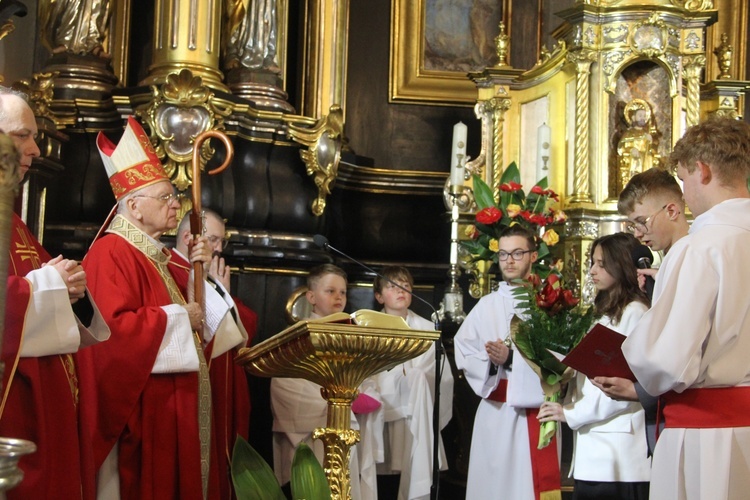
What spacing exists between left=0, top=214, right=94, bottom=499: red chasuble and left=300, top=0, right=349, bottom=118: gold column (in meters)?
3.89

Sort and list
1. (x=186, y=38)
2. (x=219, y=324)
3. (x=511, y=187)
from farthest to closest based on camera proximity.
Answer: (x=511, y=187) → (x=186, y=38) → (x=219, y=324)

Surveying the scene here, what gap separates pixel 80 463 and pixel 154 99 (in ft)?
9.66

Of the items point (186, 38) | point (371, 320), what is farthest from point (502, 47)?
point (371, 320)

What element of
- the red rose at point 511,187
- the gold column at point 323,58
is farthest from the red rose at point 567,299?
the gold column at point 323,58

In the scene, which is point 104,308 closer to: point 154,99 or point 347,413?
point 347,413

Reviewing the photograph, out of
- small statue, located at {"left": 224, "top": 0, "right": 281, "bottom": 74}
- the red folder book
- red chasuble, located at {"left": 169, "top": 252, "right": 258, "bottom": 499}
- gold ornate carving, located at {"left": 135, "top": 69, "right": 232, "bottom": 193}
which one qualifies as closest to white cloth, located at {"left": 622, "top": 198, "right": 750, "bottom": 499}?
the red folder book

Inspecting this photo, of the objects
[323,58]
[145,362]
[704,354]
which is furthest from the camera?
[323,58]

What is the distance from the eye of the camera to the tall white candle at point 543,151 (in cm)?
712

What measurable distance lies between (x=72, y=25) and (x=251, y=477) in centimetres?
431

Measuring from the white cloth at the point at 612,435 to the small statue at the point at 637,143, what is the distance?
10.1 ft

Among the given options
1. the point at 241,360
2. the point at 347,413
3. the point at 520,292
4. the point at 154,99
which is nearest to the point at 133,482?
the point at 241,360

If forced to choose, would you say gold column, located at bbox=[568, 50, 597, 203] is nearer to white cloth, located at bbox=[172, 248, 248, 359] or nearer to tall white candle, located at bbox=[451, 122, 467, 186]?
tall white candle, located at bbox=[451, 122, 467, 186]

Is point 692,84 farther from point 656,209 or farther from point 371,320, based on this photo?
point 371,320

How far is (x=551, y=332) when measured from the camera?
168 inches
